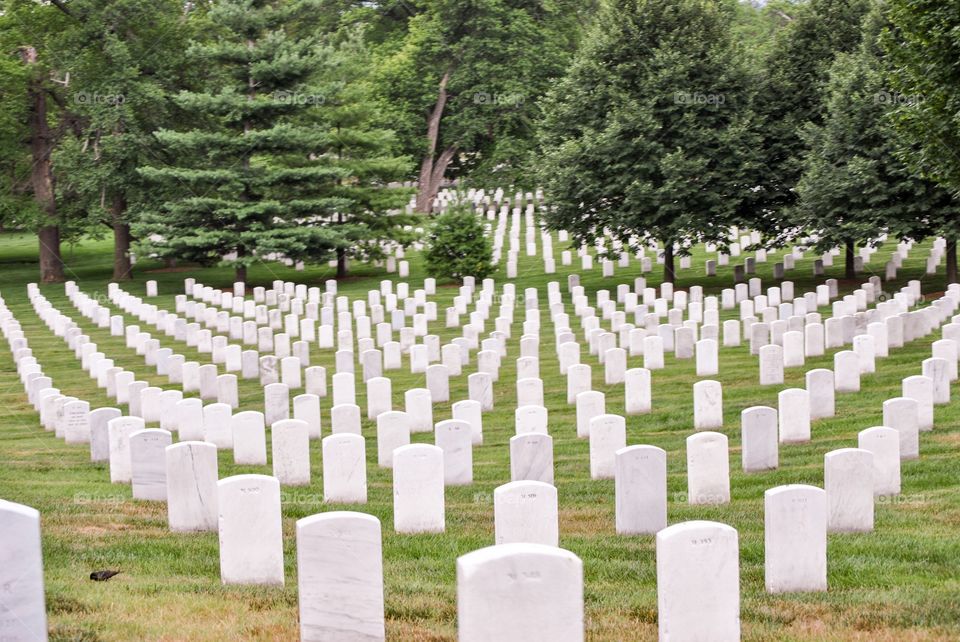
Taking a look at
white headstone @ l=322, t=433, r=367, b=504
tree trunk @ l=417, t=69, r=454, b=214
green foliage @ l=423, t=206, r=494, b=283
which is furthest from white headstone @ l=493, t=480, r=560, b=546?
tree trunk @ l=417, t=69, r=454, b=214

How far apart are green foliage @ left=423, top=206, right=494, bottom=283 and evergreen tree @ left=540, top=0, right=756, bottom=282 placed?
332cm

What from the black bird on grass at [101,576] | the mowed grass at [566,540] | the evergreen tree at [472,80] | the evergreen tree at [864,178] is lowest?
the mowed grass at [566,540]

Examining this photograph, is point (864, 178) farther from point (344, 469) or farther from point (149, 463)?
point (149, 463)

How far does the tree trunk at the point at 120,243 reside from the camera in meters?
41.1

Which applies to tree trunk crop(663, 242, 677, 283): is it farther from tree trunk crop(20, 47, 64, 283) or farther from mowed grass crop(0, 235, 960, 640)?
tree trunk crop(20, 47, 64, 283)

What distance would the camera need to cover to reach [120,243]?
4156 cm

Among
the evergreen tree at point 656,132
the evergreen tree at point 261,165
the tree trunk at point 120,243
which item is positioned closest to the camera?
the evergreen tree at point 656,132

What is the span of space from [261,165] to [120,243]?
7.48 meters

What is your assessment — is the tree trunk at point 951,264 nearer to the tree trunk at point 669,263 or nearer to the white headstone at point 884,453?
the tree trunk at point 669,263

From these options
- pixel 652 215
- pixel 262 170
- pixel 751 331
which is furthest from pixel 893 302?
pixel 262 170

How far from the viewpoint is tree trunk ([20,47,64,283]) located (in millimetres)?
40094

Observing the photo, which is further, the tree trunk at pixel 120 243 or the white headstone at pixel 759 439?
the tree trunk at pixel 120 243

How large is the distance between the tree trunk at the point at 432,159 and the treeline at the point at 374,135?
666cm

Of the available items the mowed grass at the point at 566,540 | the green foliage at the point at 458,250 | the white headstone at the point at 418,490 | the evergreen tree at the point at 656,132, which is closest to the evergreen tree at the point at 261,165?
the green foliage at the point at 458,250
